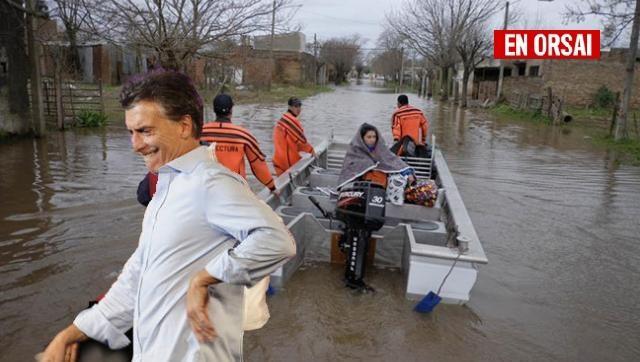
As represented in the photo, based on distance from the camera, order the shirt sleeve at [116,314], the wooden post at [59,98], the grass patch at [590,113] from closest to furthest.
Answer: the shirt sleeve at [116,314] → the wooden post at [59,98] → the grass patch at [590,113]

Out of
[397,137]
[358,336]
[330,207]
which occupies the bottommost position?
[358,336]

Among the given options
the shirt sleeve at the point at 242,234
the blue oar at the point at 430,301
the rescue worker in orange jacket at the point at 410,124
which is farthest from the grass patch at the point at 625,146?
the shirt sleeve at the point at 242,234

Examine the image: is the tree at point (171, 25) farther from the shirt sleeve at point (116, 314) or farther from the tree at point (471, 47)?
the tree at point (471, 47)

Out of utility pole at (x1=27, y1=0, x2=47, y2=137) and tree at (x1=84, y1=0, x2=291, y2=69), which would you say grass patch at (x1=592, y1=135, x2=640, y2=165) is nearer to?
tree at (x1=84, y1=0, x2=291, y2=69)

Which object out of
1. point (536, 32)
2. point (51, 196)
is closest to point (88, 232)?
point (51, 196)

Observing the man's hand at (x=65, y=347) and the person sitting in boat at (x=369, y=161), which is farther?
the person sitting in boat at (x=369, y=161)

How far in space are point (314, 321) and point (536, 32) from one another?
26.7 metres

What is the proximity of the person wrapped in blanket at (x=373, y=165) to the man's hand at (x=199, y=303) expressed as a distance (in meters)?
4.27

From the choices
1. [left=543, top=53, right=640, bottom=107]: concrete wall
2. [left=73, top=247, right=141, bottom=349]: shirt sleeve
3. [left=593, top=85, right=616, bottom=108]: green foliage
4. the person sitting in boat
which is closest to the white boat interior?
the person sitting in boat

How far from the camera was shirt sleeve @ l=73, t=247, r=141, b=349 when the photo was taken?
5.48 feet

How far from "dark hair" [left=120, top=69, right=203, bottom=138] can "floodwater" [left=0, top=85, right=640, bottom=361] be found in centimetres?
278

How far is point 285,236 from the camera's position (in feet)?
4.90

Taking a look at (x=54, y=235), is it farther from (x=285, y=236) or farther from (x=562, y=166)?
(x=562, y=166)

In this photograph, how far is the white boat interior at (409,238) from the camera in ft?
15.2
